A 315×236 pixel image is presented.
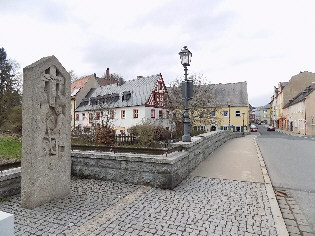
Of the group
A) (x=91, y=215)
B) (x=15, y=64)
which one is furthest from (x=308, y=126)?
(x=15, y=64)

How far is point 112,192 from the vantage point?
17.8 ft

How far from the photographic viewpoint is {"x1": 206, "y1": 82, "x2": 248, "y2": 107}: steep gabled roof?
132ft

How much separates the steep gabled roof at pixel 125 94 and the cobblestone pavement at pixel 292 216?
24.1 meters

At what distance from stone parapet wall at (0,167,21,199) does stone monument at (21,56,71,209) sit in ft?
2.82

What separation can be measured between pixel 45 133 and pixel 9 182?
1644 millimetres

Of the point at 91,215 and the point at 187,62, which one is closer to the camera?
the point at 91,215

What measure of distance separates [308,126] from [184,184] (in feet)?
125

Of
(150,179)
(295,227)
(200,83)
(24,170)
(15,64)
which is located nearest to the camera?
(295,227)

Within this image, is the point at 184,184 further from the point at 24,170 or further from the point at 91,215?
the point at 24,170

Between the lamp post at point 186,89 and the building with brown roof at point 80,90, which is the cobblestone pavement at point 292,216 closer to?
the lamp post at point 186,89

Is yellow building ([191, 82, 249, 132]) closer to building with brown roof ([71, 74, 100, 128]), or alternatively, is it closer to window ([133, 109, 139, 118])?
window ([133, 109, 139, 118])

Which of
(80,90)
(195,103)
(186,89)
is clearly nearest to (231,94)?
(195,103)

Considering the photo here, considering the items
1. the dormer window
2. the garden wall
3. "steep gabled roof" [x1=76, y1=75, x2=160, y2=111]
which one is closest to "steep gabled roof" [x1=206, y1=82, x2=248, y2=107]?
"steep gabled roof" [x1=76, y1=75, x2=160, y2=111]

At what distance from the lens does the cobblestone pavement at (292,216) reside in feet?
12.3
